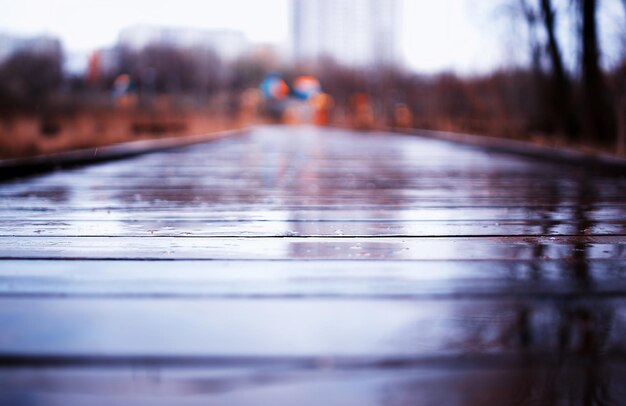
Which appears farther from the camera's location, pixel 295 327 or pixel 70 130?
pixel 70 130

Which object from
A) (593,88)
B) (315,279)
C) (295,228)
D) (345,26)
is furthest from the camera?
(345,26)

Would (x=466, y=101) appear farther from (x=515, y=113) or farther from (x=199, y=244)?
(x=199, y=244)

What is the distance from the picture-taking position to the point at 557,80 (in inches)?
451

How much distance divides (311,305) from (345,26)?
13888 cm

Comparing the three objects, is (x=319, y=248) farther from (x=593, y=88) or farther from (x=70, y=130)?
(x=70, y=130)

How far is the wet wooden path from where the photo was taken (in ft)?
4.10

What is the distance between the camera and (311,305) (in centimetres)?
171

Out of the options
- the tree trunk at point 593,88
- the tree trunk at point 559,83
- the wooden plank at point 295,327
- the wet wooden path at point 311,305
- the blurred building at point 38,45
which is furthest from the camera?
the blurred building at point 38,45

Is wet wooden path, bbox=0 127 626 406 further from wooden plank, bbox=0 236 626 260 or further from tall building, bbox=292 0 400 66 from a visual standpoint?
tall building, bbox=292 0 400 66

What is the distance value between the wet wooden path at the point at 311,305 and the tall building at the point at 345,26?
132793mm

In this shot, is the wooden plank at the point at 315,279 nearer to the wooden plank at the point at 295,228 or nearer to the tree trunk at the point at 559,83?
the wooden plank at the point at 295,228

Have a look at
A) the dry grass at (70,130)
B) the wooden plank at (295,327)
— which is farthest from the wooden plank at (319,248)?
A: the dry grass at (70,130)

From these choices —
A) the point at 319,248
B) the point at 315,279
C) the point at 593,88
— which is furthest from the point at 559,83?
the point at 315,279

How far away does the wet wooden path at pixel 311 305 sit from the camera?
125 cm
